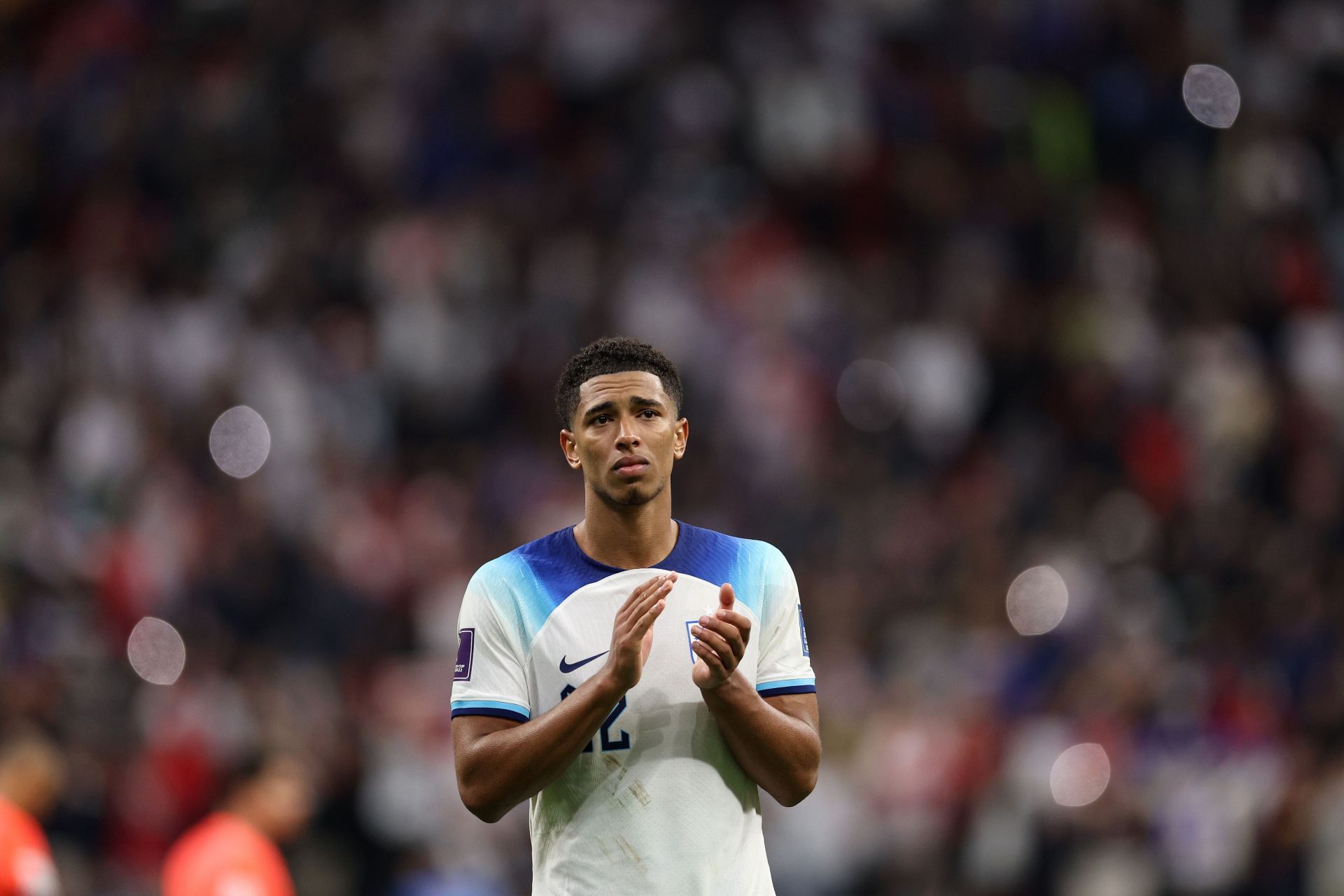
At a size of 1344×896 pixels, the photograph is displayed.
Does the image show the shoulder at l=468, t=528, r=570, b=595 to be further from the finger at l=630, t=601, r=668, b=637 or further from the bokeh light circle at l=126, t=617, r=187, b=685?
the bokeh light circle at l=126, t=617, r=187, b=685

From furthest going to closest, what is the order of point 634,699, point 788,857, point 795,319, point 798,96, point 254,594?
point 798,96
point 795,319
point 254,594
point 788,857
point 634,699

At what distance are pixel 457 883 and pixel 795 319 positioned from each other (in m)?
5.42

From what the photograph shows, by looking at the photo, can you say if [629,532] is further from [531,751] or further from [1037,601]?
[1037,601]

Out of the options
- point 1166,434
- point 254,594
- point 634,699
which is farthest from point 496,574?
point 1166,434

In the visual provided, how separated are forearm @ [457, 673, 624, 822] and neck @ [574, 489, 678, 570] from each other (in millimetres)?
441

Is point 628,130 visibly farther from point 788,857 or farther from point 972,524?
point 788,857

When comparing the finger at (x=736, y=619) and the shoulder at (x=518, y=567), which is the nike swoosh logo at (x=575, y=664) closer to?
the shoulder at (x=518, y=567)

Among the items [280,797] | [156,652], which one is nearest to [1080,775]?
[280,797]

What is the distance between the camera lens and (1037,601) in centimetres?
1113

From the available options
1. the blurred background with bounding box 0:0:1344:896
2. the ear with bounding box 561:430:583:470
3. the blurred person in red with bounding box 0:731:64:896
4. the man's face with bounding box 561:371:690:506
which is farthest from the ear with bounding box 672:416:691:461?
the blurred background with bounding box 0:0:1344:896

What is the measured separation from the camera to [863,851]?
32.1 feet

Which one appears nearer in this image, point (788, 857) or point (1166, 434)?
point (788, 857)

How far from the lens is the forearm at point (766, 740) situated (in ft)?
11.9

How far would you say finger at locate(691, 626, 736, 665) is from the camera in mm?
3484
